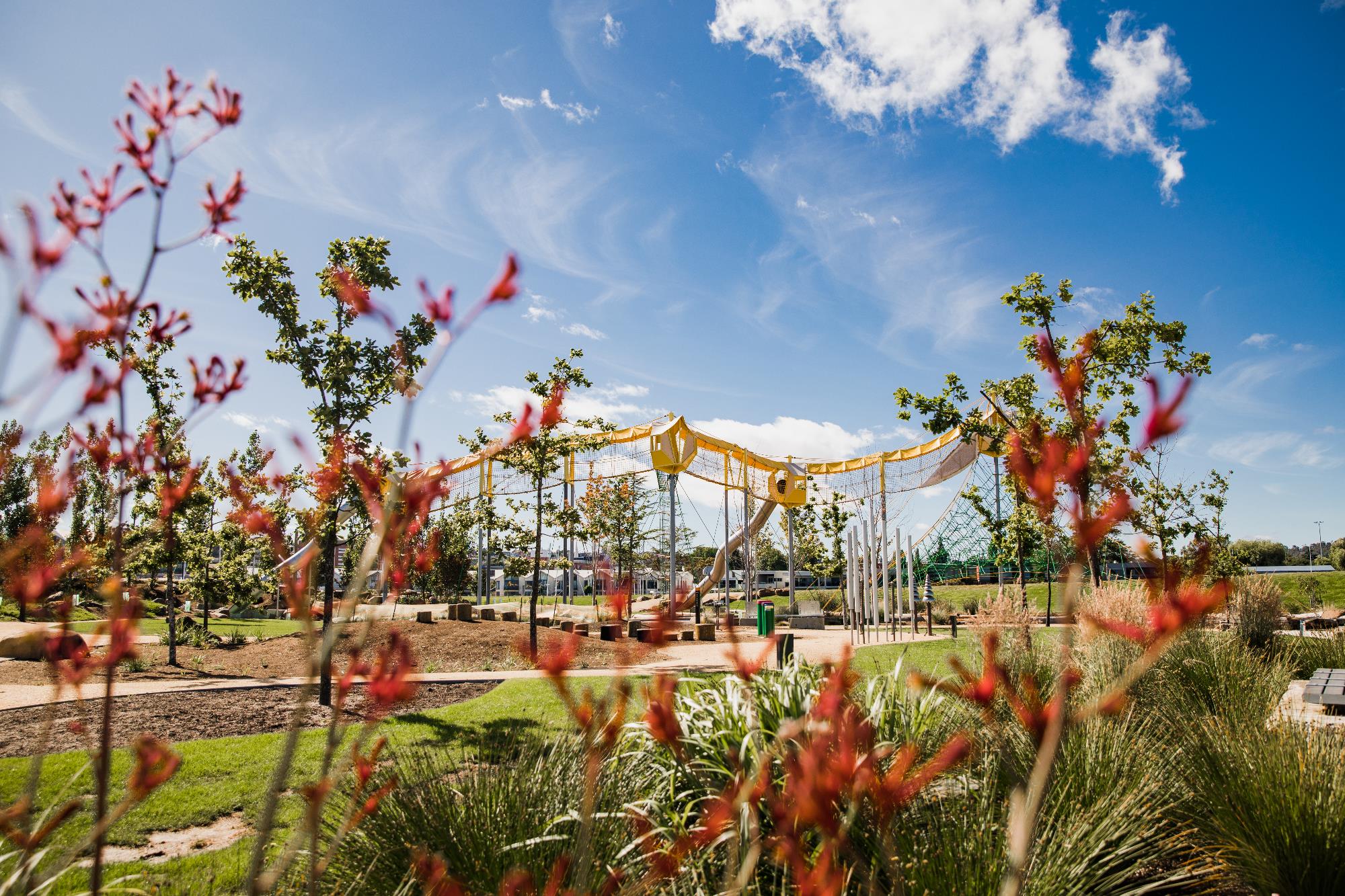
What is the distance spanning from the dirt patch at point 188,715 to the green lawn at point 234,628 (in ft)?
36.6

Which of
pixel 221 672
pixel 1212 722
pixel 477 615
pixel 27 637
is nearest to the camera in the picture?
pixel 27 637

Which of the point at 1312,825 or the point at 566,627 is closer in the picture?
the point at 1312,825

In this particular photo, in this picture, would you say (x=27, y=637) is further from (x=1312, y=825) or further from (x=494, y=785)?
(x=1312, y=825)

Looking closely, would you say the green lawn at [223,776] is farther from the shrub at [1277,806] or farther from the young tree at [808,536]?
the young tree at [808,536]

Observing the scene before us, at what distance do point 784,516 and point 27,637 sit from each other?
36.6 meters

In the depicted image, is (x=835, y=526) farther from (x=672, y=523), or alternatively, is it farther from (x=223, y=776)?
(x=223, y=776)

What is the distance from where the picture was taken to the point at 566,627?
2062cm

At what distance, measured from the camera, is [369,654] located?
14.7 metres

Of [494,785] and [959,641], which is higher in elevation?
[494,785]

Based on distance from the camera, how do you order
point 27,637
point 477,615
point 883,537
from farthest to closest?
1. point 477,615
2. point 883,537
3. point 27,637

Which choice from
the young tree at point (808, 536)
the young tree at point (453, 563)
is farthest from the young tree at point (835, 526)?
the young tree at point (453, 563)

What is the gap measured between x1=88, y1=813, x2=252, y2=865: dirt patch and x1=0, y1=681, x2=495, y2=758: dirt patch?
89.0 inches

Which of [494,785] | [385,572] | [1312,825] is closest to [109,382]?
[385,572]

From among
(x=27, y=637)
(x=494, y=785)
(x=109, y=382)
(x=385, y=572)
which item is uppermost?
(x=109, y=382)
